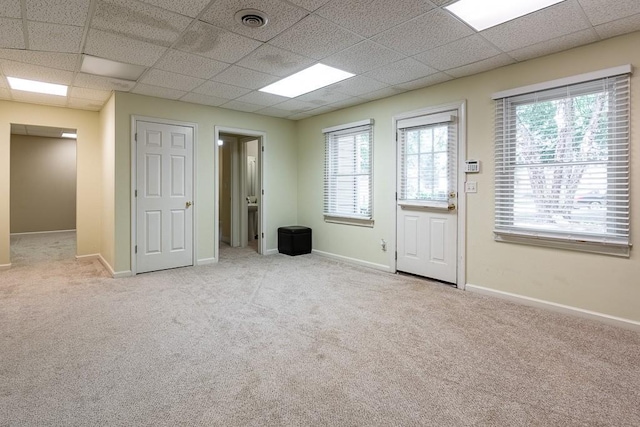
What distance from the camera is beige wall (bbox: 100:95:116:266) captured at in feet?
15.2

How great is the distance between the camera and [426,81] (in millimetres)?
4105

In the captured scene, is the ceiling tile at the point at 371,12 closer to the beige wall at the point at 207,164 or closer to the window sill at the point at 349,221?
the window sill at the point at 349,221

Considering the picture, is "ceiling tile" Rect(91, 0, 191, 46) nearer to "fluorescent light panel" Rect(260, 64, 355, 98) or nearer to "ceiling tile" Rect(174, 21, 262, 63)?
"ceiling tile" Rect(174, 21, 262, 63)

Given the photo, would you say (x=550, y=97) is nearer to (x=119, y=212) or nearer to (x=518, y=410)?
(x=518, y=410)

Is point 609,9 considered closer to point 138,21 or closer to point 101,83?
point 138,21

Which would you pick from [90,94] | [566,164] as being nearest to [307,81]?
[566,164]

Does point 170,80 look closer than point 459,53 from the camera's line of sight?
No

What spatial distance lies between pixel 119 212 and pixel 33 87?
1.85 meters

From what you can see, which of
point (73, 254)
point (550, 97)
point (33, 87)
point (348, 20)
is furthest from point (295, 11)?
point (73, 254)

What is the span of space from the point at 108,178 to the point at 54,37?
2.41 metres

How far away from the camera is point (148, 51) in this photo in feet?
10.6

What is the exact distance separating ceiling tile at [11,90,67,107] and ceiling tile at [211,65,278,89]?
8.44 ft

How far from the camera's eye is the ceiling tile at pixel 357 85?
4086mm

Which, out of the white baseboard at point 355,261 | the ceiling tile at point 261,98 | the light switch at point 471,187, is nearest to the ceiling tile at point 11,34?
the ceiling tile at point 261,98
